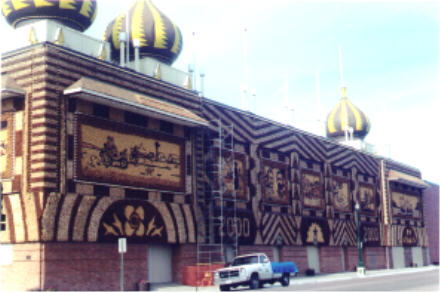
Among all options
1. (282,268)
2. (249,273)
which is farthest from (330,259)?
(249,273)

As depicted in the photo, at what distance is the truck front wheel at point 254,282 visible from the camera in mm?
29344

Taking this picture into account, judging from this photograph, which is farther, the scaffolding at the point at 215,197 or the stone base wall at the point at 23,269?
the scaffolding at the point at 215,197

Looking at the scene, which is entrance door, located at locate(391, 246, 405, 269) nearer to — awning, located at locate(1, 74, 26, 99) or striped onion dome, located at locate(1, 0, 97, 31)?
striped onion dome, located at locate(1, 0, 97, 31)

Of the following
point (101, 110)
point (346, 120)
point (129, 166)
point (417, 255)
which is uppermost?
point (346, 120)

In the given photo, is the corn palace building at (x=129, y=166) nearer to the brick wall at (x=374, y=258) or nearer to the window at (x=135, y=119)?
the window at (x=135, y=119)

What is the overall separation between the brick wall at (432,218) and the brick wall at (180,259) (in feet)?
151

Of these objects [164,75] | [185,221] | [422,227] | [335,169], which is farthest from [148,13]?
[422,227]

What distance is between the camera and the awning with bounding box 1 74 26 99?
2700 cm

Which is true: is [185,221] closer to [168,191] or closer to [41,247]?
[168,191]

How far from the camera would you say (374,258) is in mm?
58219

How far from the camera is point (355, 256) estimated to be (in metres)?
54.9

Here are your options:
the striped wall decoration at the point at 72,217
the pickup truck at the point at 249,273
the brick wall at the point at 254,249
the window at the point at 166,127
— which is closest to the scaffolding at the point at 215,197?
the brick wall at the point at 254,249

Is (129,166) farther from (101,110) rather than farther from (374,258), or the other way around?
(374,258)

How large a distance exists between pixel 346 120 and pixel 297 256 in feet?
66.9
